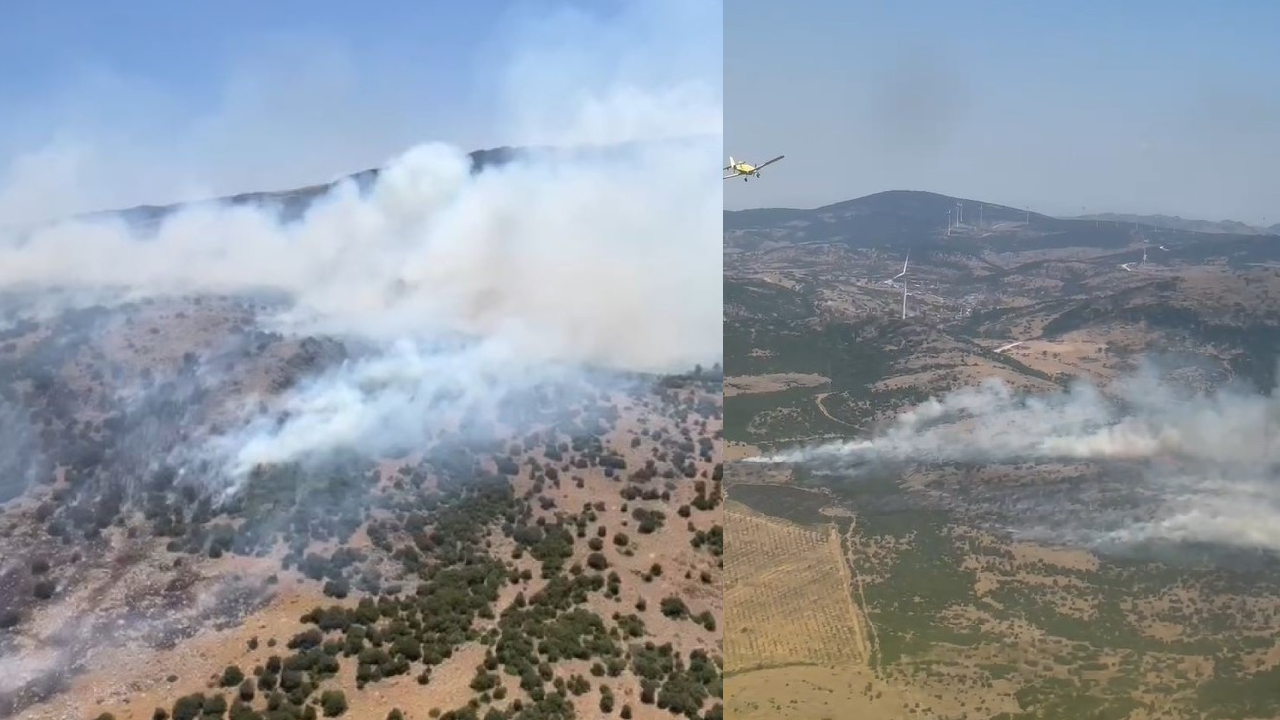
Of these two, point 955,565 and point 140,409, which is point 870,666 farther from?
point 140,409

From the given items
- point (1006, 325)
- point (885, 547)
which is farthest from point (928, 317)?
point (885, 547)

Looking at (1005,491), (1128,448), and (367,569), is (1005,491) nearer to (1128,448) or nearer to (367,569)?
(1128,448)

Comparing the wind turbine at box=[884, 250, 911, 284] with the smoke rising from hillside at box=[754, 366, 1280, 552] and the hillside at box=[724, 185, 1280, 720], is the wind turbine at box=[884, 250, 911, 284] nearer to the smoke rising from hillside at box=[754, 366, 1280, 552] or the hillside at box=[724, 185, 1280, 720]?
the hillside at box=[724, 185, 1280, 720]

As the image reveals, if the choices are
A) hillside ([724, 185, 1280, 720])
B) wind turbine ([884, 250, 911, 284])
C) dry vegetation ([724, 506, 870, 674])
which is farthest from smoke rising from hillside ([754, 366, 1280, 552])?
wind turbine ([884, 250, 911, 284])

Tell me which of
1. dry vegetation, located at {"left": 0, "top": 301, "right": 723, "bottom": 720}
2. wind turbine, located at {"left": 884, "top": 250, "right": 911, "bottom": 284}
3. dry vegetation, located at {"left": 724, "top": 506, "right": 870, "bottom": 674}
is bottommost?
dry vegetation, located at {"left": 724, "top": 506, "right": 870, "bottom": 674}

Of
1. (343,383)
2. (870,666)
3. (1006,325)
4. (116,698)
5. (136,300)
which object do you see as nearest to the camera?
(116,698)

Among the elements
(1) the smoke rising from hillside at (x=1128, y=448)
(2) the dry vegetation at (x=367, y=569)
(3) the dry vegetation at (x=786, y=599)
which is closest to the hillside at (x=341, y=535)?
(2) the dry vegetation at (x=367, y=569)

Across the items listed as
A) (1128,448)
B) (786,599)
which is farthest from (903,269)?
(786,599)

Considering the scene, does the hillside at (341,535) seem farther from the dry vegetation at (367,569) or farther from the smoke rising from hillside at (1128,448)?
the smoke rising from hillside at (1128,448)
